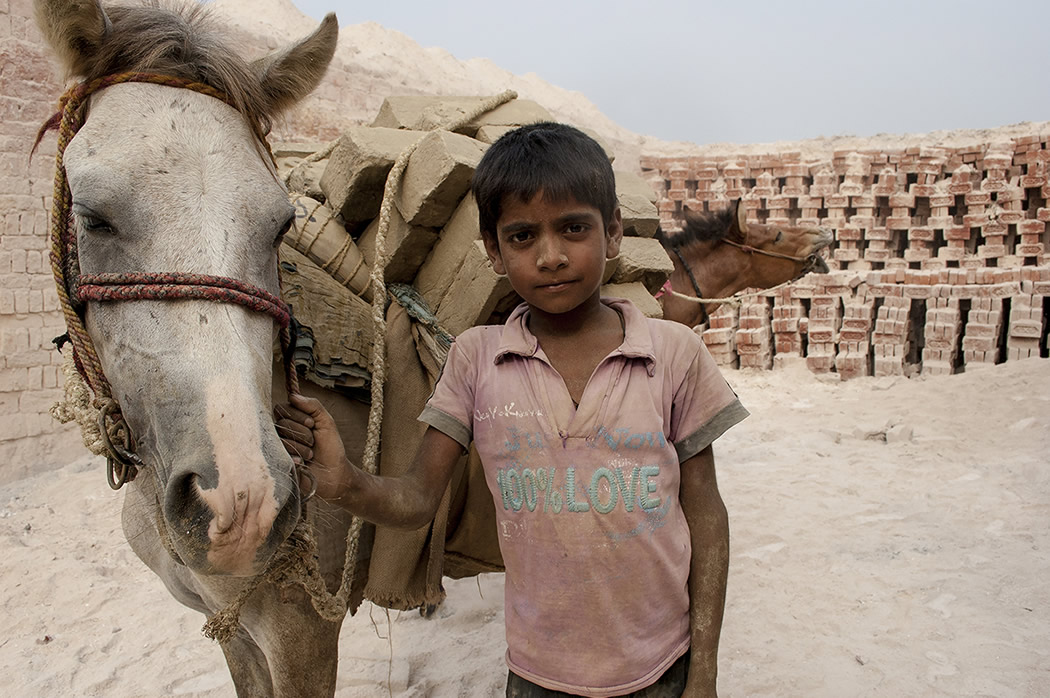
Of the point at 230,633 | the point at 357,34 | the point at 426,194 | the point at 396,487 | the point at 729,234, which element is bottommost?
the point at 729,234

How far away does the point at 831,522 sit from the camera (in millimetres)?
4582

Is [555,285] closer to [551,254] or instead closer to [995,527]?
[551,254]

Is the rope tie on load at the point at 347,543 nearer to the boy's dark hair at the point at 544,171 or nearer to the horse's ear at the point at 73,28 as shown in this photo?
the boy's dark hair at the point at 544,171

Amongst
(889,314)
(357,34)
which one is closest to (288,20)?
(357,34)

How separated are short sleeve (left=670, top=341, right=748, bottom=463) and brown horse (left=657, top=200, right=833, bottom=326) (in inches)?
188

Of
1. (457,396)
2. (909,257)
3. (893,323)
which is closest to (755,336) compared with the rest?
(893,323)

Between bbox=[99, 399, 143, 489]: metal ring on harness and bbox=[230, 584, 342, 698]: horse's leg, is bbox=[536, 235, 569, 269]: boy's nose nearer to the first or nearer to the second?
bbox=[99, 399, 143, 489]: metal ring on harness

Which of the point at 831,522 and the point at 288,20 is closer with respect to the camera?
the point at 831,522

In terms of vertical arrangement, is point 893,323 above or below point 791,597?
below

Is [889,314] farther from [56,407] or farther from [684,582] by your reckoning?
[56,407]

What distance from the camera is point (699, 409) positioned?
134cm

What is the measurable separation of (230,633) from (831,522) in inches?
168

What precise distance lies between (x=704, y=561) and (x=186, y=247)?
1133 mm

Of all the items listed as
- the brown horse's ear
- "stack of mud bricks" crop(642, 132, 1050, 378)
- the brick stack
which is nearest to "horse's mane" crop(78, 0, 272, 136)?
the brown horse's ear
